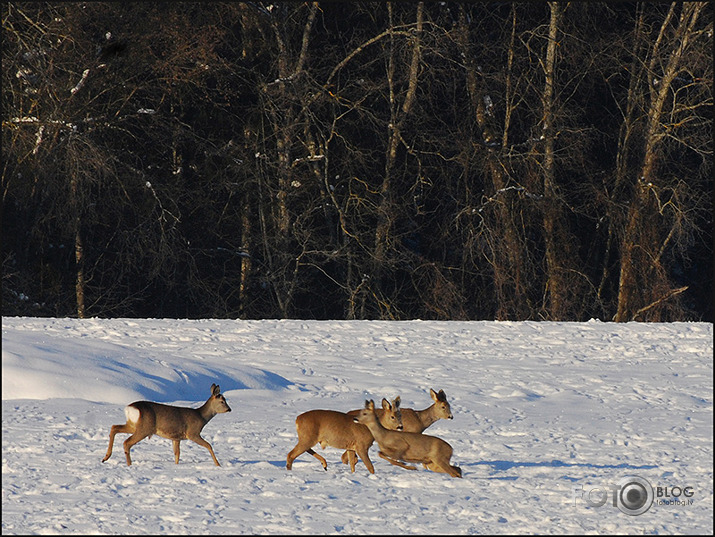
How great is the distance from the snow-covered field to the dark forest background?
326 centimetres

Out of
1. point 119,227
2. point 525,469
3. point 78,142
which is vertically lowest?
point 525,469

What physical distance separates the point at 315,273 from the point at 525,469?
1034 centimetres

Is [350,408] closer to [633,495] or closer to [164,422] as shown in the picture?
[164,422]

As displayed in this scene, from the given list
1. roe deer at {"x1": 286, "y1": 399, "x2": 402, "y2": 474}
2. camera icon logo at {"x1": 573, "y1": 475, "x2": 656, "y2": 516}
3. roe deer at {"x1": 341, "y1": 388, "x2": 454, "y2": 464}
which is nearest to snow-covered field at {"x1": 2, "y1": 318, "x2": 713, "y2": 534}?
camera icon logo at {"x1": 573, "y1": 475, "x2": 656, "y2": 516}

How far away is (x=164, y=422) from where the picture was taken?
630 centimetres

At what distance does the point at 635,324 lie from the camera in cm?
1328

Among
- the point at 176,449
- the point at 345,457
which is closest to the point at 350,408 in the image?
the point at 345,457

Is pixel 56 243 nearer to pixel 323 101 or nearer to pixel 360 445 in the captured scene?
pixel 323 101

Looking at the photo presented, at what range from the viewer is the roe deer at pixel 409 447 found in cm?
625

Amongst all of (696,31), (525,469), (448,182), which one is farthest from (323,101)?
(525,469)

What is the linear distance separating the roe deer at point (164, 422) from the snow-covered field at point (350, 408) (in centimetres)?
17

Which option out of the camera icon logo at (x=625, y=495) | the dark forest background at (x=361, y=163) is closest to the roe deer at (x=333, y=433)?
the camera icon logo at (x=625, y=495)

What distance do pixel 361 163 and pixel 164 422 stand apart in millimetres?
10391

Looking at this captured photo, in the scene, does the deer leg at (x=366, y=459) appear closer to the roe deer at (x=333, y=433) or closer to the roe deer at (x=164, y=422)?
the roe deer at (x=333, y=433)
